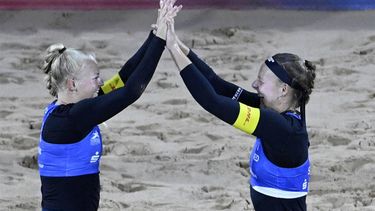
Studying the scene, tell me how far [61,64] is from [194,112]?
3.41 meters

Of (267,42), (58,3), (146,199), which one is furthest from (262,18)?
(146,199)

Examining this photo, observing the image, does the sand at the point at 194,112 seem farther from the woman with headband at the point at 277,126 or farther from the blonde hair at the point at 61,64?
the blonde hair at the point at 61,64

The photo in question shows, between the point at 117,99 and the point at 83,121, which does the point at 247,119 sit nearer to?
the point at 117,99

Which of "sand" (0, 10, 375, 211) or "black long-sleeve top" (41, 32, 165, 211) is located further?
"sand" (0, 10, 375, 211)

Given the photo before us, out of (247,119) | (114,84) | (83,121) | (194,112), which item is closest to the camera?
(247,119)

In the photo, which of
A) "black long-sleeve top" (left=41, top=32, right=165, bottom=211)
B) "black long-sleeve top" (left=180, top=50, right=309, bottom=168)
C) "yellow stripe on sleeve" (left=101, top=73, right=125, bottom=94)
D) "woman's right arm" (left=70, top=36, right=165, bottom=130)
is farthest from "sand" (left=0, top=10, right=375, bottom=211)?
"woman's right arm" (left=70, top=36, right=165, bottom=130)

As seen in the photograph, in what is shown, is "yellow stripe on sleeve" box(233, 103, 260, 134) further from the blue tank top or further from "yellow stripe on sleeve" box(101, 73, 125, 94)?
"yellow stripe on sleeve" box(101, 73, 125, 94)

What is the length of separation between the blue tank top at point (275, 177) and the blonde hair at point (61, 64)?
0.80 m

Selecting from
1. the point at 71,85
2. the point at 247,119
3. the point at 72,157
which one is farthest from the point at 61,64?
the point at 247,119

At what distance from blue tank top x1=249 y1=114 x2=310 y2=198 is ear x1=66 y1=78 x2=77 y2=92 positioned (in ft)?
2.56

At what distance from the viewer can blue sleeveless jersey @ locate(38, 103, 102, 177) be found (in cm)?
373

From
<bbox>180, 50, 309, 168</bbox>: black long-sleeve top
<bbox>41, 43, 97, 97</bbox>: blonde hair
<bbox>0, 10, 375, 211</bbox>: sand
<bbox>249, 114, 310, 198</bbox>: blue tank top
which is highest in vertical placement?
<bbox>41, 43, 97, 97</bbox>: blonde hair

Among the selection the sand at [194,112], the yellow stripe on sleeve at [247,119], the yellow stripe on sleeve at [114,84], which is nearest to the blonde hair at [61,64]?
the yellow stripe on sleeve at [114,84]

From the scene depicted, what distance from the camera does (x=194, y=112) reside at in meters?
7.09
